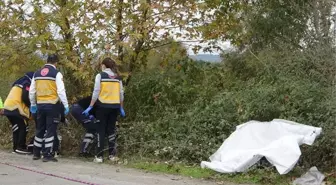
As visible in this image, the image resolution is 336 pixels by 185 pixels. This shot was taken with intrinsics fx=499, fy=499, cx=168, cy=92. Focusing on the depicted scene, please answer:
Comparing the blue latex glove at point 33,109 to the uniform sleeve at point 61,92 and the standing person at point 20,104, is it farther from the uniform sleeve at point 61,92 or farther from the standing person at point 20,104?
the standing person at point 20,104

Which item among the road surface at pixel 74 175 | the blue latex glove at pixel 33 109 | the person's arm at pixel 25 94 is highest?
the person's arm at pixel 25 94

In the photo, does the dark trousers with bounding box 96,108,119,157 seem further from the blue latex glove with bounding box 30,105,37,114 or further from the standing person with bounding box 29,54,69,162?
the blue latex glove with bounding box 30,105,37,114

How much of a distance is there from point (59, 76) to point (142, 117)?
8.53ft

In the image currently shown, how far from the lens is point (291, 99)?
9219 millimetres

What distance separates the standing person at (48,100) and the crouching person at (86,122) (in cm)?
56

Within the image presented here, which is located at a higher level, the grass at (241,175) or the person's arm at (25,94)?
the person's arm at (25,94)

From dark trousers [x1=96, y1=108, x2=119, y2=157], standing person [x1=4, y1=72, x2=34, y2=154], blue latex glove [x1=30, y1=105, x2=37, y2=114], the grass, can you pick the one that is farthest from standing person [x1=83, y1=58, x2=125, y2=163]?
standing person [x1=4, y1=72, x2=34, y2=154]

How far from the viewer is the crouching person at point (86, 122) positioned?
31.0 feet

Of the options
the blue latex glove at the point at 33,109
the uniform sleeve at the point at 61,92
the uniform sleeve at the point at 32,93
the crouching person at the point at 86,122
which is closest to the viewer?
the uniform sleeve at the point at 61,92

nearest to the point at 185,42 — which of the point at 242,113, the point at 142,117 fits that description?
the point at 142,117

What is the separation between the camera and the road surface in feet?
24.0

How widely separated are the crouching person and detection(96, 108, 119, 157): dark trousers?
9.7 inches

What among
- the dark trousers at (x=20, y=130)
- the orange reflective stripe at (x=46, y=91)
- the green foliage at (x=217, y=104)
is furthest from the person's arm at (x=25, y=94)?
the green foliage at (x=217, y=104)

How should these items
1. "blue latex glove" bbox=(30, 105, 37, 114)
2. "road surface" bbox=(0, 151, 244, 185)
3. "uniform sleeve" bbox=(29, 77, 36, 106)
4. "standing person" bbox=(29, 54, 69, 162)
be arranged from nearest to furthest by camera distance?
"road surface" bbox=(0, 151, 244, 185) < "standing person" bbox=(29, 54, 69, 162) < "uniform sleeve" bbox=(29, 77, 36, 106) < "blue latex glove" bbox=(30, 105, 37, 114)
